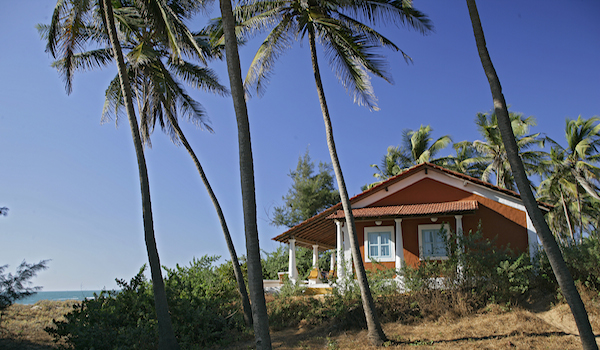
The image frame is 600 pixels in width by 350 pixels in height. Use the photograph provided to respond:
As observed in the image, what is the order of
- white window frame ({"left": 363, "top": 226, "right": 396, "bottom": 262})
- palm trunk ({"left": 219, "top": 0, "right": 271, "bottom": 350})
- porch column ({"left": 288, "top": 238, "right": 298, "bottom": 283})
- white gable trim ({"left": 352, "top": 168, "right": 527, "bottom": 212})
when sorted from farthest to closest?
porch column ({"left": 288, "top": 238, "right": 298, "bottom": 283}) < white window frame ({"left": 363, "top": 226, "right": 396, "bottom": 262}) < white gable trim ({"left": 352, "top": 168, "right": 527, "bottom": 212}) < palm trunk ({"left": 219, "top": 0, "right": 271, "bottom": 350})

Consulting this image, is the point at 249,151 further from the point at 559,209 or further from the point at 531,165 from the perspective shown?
the point at 559,209

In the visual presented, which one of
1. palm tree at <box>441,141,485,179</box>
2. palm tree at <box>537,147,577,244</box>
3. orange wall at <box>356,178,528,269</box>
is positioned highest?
palm tree at <box>441,141,485,179</box>

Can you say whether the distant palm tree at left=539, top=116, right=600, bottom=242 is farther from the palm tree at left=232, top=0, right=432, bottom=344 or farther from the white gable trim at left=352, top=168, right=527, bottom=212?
the palm tree at left=232, top=0, right=432, bottom=344

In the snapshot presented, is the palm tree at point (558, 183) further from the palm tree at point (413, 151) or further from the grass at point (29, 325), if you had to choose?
the grass at point (29, 325)

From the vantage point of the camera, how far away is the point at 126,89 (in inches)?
423

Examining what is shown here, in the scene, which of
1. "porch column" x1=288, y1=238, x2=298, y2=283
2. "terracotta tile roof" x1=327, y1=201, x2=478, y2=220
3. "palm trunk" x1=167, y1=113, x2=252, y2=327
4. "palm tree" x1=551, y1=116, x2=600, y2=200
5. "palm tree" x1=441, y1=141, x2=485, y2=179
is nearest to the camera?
"palm trunk" x1=167, y1=113, x2=252, y2=327

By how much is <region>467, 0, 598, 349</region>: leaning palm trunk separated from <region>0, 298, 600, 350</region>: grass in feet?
8.16

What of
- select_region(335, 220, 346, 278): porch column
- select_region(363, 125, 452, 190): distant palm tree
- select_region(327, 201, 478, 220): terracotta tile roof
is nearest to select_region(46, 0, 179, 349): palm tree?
select_region(335, 220, 346, 278): porch column

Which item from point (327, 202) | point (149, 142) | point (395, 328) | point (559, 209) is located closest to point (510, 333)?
point (395, 328)

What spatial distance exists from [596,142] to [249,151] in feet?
85.0

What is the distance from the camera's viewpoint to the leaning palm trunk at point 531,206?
6.45 m

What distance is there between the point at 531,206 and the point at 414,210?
896cm

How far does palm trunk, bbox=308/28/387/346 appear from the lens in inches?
384

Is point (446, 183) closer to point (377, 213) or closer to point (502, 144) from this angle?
point (377, 213)
